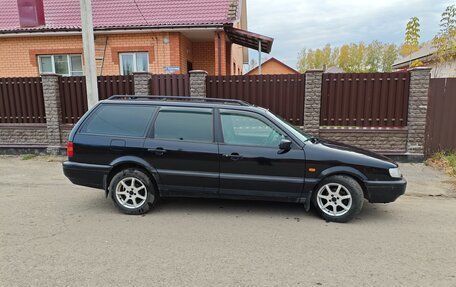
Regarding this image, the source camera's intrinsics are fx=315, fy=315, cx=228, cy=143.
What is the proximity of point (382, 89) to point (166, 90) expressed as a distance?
17.9 ft

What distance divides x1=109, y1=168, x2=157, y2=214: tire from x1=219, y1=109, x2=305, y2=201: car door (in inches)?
Answer: 42.0

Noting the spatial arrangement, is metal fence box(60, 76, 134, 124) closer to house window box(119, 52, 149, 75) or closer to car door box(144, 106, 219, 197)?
house window box(119, 52, 149, 75)

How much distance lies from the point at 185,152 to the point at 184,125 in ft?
1.32

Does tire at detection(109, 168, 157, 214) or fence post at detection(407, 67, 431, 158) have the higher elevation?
fence post at detection(407, 67, 431, 158)

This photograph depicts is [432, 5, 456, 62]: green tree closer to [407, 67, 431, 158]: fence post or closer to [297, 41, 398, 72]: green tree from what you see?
[407, 67, 431, 158]: fence post

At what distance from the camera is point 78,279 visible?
112 inches

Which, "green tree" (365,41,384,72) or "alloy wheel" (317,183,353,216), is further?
"green tree" (365,41,384,72)

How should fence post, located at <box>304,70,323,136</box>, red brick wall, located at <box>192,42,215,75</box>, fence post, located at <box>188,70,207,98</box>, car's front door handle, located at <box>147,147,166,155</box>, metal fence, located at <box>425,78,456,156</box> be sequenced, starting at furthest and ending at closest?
red brick wall, located at <box>192,42,215,75</box>, fence post, located at <box>188,70,207,98</box>, fence post, located at <box>304,70,323,136</box>, metal fence, located at <box>425,78,456,156</box>, car's front door handle, located at <box>147,147,166,155</box>

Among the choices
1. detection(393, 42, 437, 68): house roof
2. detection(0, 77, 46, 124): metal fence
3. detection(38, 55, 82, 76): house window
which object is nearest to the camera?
detection(0, 77, 46, 124): metal fence

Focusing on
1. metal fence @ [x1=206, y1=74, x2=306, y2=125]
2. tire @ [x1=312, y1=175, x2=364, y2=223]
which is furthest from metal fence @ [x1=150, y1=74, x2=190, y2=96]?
tire @ [x1=312, y1=175, x2=364, y2=223]

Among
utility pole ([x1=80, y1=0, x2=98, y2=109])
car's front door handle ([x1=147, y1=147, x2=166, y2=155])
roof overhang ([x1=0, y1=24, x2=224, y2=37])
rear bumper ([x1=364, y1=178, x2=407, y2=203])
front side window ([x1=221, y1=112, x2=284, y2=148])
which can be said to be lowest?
rear bumper ([x1=364, y1=178, x2=407, y2=203])

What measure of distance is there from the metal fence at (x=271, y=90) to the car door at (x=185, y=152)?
12.6 feet

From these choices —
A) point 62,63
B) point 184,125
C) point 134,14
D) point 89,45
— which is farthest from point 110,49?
point 184,125

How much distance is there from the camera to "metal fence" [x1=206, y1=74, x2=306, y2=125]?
7988 millimetres
